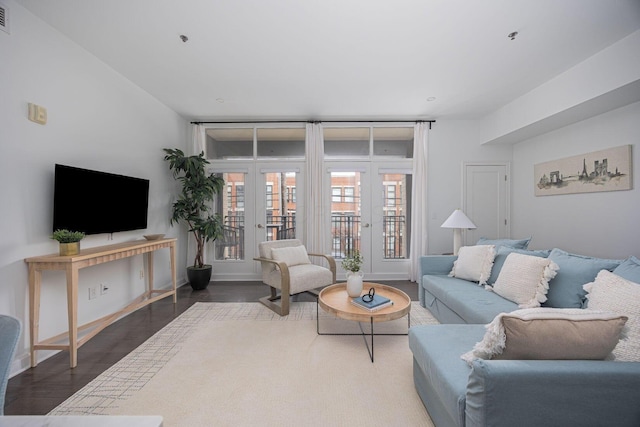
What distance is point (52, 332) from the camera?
221 cm

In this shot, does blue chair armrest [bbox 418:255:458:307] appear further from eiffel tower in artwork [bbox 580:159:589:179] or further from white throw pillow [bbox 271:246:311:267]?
eiffel tower in artwork [bbox 580:159:589:179]

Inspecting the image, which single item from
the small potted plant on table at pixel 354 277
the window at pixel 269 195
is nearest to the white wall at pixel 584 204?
the small potted plant on table at pixel 354 277

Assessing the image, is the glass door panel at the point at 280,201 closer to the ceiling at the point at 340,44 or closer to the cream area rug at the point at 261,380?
the ceiling at the point at 340,44

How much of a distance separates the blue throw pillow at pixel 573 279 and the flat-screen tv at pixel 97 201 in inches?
163

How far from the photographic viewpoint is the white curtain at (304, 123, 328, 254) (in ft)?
14.3

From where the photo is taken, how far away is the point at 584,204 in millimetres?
3154

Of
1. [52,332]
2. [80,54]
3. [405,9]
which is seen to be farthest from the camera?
[80,54]

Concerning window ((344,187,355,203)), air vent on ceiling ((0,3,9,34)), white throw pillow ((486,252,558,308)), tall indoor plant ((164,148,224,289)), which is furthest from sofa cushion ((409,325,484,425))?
air vent on ceiling ((0,3,9,34))

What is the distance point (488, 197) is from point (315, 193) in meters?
3.08

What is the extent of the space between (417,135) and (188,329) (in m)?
4.36

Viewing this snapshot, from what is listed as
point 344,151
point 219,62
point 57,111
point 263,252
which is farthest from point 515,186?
point 57,111

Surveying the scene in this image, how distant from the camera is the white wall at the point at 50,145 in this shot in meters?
1.94

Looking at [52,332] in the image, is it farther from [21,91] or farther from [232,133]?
[232,133]

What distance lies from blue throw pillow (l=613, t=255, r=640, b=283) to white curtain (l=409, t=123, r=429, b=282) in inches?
104
